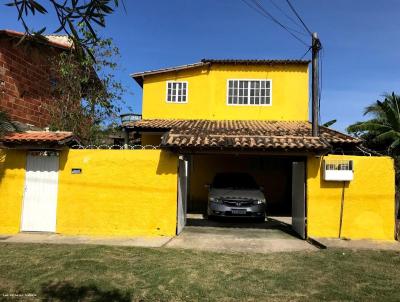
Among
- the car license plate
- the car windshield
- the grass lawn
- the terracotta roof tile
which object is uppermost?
the terracotta roof tile

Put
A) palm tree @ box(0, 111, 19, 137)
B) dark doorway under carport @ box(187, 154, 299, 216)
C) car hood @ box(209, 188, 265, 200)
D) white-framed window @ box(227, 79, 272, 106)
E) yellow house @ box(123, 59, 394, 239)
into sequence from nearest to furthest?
palm tree @ box(0, 111, 19, 137)
car hood @ box(209, 188, 265, 200)
yellow house @ box(123, 59, 394, 239)
dark doorway under carport @ box(187, 154, 299, 216)
white-framed window @ box(227, 79, 272, 106)

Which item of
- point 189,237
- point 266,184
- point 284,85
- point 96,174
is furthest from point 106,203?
point 284,85

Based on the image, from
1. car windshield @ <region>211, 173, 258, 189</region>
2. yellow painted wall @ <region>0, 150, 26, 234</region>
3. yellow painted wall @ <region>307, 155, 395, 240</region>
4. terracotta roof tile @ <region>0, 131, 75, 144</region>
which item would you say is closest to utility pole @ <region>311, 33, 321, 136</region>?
yellow painted wall @ <region>307, 155, 395, 240</region>

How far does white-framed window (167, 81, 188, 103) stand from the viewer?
1898 cm

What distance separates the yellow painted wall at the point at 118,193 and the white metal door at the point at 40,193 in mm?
196

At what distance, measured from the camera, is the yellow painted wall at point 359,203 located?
10484 millimetres

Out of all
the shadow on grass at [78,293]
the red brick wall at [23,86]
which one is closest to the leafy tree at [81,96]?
the red brick wall at [23,86]

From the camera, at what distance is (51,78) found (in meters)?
16.5

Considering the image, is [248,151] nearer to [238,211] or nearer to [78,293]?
[238,211]

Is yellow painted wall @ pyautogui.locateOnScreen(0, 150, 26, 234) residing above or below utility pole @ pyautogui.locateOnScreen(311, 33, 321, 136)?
below

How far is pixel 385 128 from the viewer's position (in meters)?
17.6

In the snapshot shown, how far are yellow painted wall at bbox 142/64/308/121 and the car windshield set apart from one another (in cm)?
476

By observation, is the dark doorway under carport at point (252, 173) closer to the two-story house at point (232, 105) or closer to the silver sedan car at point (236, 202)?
the two-story house at point (232, 105)

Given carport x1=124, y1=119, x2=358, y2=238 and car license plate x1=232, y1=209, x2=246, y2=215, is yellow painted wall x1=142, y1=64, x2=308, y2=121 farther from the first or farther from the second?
car license plate x1=232, y1=209, x2=246, y2=215
